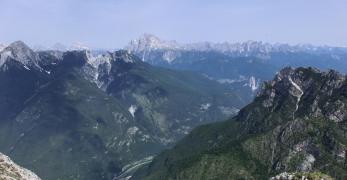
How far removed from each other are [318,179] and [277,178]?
13052 mm

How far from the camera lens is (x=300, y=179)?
185875 millimetres

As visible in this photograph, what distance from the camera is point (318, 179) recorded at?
609ft

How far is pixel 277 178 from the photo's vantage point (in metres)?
192

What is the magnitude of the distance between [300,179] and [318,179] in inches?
219

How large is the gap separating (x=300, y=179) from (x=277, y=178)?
8.35 m
